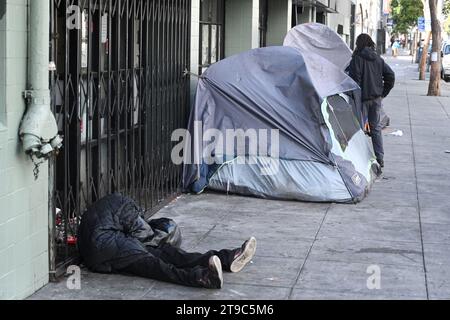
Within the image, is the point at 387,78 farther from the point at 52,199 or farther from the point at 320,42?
the point at 52,199

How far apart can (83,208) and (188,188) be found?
2699mm

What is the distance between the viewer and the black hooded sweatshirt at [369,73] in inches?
434

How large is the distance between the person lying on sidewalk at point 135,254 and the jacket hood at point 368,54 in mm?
5562

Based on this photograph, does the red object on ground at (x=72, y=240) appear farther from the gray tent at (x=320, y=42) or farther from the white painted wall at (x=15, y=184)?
the gray tent at (x=320, y=42)

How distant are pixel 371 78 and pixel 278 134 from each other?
2.48 meters

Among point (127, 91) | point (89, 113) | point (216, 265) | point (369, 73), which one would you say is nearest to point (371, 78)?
point (369, 73)

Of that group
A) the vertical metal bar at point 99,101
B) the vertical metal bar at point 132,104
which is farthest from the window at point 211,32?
the vertical metal bar at point 99,101

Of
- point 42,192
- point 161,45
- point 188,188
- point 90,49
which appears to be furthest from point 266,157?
point 42,192

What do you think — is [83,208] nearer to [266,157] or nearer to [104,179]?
[104,179]

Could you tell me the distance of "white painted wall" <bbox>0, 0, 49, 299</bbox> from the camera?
A: 5031 millimetres

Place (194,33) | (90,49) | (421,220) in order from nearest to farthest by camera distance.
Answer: (90,49), (421,220), (194,33)

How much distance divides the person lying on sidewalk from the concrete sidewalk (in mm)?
80

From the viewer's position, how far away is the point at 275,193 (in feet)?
29.8

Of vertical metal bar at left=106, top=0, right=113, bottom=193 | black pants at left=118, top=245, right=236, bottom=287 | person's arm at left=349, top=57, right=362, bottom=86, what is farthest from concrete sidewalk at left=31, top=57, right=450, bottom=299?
person's arm at left=349, top=57, right=362, bottom=86
